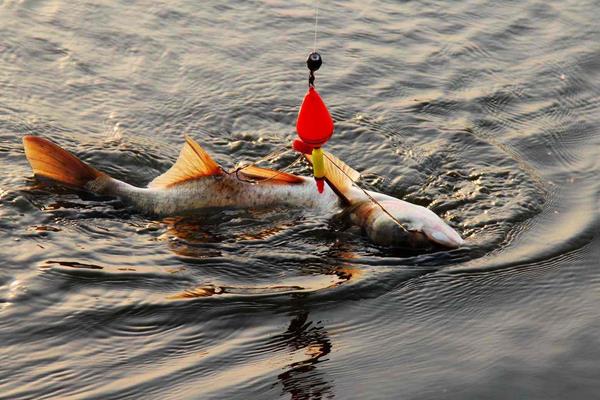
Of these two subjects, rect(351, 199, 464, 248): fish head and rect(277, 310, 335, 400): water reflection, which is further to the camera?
rect(351, 199, 464, 248): fish head

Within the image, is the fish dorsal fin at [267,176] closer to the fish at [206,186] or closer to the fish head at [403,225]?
the fish at [206,186]

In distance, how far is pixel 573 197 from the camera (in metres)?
6.70

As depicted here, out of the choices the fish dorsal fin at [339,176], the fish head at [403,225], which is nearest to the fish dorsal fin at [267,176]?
the fish dorsal fin at [339,176]

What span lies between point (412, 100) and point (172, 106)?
2003mm

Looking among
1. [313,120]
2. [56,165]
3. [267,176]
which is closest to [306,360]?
[313,120]

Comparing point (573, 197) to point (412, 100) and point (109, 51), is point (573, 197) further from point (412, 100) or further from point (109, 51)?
point (109, 51)

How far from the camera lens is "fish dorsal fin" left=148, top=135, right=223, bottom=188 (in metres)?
6.35

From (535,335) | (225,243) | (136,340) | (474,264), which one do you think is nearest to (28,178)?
(225,243)

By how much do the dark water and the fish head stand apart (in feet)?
0.32

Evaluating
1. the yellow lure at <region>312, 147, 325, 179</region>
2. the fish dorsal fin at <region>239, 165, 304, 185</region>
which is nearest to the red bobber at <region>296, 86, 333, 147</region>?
the yellow lure at <region>312, 147, 325, 179</region>

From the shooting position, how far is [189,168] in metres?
6.43

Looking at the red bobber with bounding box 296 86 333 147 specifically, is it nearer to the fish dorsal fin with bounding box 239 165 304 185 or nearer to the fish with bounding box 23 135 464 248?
the fish with bounding box 23 135 464 248

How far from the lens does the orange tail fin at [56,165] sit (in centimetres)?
648

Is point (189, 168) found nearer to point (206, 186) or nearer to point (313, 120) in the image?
point (206, 186)
